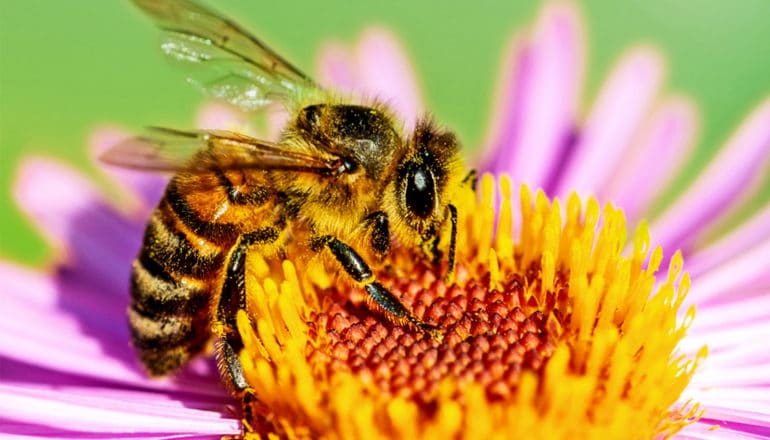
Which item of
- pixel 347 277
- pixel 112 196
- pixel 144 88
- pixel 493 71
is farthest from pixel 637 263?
pixel 144 88

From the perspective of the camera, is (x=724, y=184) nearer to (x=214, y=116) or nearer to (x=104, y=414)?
(x=214, y=116)

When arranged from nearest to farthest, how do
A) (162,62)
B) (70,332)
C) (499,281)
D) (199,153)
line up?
1. (199,153)
2. (499,281)
3. (70,332)
4. (162,62)

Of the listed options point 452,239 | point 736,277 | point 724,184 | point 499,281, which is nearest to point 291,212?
point 452,239

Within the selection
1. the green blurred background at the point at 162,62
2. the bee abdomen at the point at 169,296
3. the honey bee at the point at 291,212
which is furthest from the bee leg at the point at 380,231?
the green blurred background at the point at 162,62

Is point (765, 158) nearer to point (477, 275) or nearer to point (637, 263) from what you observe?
point (637, 263)

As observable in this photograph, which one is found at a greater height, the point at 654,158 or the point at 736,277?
the point at 654,158

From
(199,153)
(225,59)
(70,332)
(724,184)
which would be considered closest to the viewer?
(199,153)

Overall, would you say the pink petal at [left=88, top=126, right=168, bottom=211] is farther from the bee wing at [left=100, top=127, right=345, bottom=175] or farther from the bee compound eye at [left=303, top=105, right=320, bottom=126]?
the bee wing at [left=100, top=127, right=345, bottom=175]
